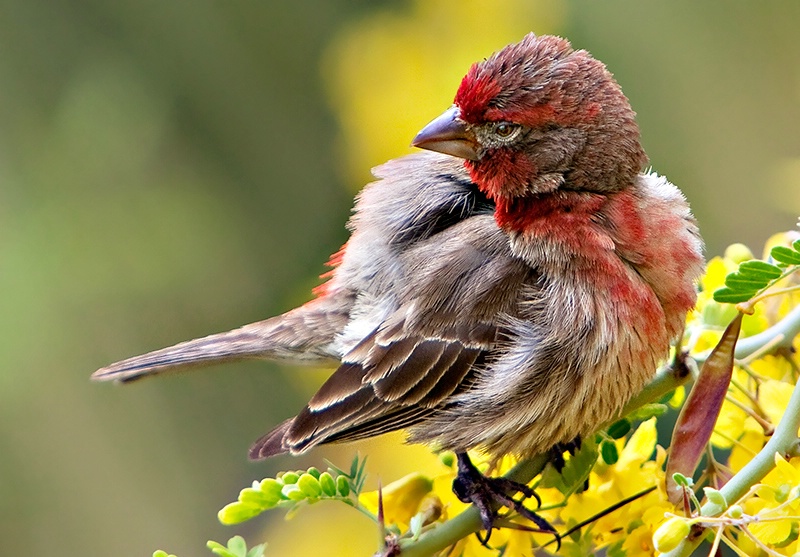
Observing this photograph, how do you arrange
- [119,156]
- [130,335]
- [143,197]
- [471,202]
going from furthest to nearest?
[130,335]
[143,197]
[119,156]
[471,202]

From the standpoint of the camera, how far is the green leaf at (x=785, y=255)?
6.99ft

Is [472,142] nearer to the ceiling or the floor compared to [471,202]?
nearer to the ceiling

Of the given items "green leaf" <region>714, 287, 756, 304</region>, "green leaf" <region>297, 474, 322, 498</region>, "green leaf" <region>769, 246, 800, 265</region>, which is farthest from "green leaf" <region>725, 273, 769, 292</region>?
"green leaf" <region>297, 474, 322, 498</region>

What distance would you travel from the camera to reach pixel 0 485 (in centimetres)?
658

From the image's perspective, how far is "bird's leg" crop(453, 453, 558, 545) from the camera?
2561 millimetres

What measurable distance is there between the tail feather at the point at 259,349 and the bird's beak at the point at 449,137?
0.73 meters

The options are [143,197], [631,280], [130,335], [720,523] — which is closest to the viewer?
[720,523]

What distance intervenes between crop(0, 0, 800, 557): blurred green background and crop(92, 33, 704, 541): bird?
2156mm

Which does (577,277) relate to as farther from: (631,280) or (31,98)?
(31,98)

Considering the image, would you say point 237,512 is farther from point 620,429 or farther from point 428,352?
point 620,429

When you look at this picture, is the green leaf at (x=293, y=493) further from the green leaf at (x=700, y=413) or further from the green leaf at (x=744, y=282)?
the green leaf at (x=744, y=282)

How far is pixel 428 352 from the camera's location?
3.05 metres

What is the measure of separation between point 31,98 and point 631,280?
4.51m

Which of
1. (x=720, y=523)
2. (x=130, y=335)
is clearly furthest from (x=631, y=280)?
(x=130, y=335)
